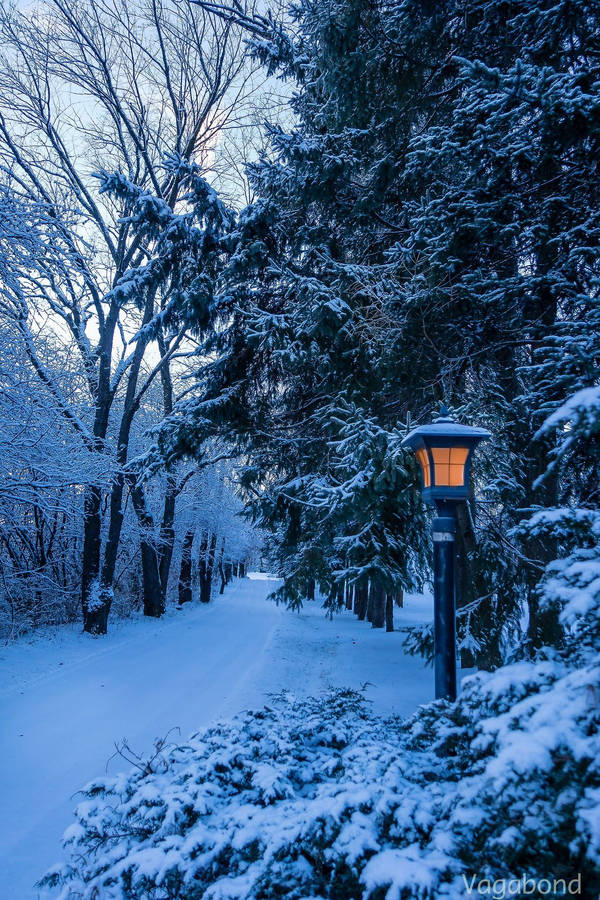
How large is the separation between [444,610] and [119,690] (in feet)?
20.4

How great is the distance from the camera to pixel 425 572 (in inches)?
448

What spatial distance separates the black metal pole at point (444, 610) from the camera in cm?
390

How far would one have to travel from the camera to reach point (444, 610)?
3.93m

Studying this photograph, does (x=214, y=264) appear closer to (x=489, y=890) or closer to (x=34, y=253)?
(x=34, y=253)

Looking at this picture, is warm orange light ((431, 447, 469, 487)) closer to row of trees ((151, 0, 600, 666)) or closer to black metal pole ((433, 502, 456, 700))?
black metal pole ((433, 502, 456, 700))

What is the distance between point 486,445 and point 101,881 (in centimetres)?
590

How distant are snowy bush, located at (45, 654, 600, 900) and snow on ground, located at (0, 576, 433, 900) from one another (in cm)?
88

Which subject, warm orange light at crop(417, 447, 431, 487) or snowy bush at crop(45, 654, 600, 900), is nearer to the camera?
snowy bush at crop(45, 654, 600, 900)

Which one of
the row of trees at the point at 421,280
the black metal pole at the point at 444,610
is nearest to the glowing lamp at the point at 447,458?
the black metal pole at the point at 444,610

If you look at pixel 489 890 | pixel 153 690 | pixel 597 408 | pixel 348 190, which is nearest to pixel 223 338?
pixel 348 190

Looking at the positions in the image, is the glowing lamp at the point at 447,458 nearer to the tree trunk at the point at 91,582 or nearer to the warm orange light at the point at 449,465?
the warm orange light at the point at 449,465

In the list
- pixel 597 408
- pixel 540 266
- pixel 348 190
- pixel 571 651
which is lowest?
pixel 571 651

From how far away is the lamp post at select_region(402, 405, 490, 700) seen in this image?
12.8ft

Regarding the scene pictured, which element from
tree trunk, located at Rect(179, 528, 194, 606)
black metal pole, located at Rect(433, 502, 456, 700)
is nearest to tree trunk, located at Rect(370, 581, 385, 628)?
tree trunk, located at Rect(179, 528, 194, 606)
